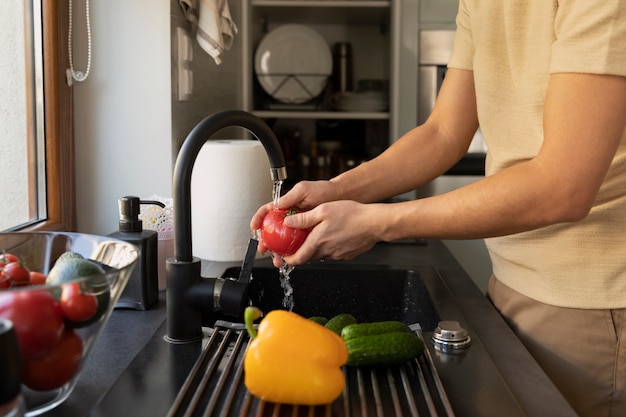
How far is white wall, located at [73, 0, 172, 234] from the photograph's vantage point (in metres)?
1.62

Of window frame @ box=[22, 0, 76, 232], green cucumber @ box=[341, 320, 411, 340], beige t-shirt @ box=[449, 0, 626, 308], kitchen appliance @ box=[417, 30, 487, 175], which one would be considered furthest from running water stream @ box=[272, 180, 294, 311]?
kitchen appliance @ box=[417, 30, 487, 175]

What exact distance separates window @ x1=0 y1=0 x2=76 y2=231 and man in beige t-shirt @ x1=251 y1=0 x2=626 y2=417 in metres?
0.56

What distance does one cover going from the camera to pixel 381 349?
91 cm

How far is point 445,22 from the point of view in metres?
2.59

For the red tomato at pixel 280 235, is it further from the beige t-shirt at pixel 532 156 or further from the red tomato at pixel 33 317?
the red tomato at pixel 33 317

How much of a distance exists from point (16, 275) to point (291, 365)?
306 mm

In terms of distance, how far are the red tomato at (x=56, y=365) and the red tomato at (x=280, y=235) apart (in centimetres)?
43

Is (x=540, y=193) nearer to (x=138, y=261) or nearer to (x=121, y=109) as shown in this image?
(x=138, y=261)

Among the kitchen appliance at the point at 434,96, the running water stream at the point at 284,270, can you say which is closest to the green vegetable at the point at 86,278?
the running water stream at the point at 284,270

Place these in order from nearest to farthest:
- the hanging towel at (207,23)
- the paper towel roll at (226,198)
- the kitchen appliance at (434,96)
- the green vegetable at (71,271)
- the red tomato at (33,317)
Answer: the red tomato at (33,317) < the green vegetable at (71,271) < the paper towel roll at (226,198) < the hanging towel at (207,23) < the kitchen appliance at (434,96)

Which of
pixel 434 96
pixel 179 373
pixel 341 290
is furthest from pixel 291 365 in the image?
pixel 434 96

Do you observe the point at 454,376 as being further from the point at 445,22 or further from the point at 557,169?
the point at 445,22

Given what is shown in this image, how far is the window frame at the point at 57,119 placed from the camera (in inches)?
59.4

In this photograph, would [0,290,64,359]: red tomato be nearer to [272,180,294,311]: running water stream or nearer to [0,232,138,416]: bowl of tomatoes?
[0,232,138,416]: bowl of tomatoes
